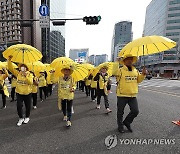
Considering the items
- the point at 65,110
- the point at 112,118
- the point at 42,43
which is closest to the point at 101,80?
the point at 112,118

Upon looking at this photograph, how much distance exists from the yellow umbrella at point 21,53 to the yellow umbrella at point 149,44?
2.58 metres

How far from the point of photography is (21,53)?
4918mm

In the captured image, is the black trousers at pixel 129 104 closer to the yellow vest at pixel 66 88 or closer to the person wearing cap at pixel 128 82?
the person wearing cap at pixel 128 82

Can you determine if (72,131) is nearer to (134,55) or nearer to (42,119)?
(42,119)

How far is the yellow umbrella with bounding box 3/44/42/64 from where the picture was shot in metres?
4.80

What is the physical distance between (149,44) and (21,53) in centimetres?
341

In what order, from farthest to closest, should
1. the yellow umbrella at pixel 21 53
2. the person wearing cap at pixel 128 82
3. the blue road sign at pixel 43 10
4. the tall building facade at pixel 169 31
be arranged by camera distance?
the tall building facade at pixel 169 31
the blue road sign at pixel 43 10
the yellow umbrella at pixel 21 53
the person wearing cap at pixel 128 82

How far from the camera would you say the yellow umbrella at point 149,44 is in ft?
11.4

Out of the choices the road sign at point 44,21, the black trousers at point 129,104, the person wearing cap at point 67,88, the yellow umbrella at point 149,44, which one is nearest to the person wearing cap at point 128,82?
the black trousers at point 129,104

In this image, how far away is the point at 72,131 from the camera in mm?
4480

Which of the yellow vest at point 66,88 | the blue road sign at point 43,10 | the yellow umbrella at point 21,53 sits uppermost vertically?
the blue road sign at point 43,10

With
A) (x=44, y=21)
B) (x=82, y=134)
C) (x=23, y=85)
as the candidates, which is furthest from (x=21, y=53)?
(x=44, y=21)

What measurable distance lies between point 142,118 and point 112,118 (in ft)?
3.17

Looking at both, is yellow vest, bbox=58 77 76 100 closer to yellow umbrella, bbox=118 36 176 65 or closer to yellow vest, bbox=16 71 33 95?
yellow vest, bbox=16 71 33 95
